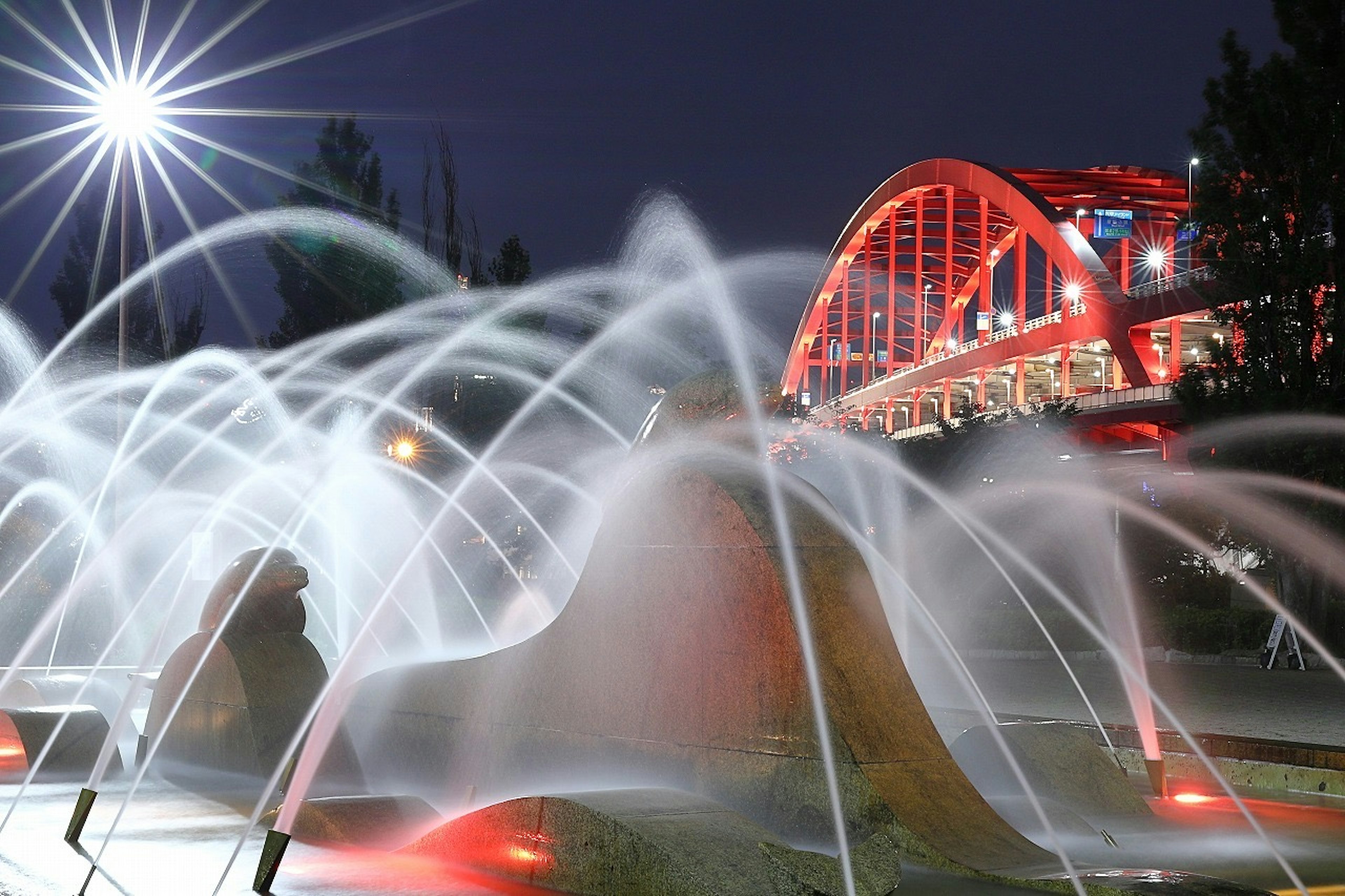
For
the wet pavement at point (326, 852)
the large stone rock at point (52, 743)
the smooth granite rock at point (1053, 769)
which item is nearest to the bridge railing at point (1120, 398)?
the large stone rock at point (52, 743)

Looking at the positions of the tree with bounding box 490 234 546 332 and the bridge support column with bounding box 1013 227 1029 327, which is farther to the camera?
the bridge support column with bounding box 1013 227 1029 327

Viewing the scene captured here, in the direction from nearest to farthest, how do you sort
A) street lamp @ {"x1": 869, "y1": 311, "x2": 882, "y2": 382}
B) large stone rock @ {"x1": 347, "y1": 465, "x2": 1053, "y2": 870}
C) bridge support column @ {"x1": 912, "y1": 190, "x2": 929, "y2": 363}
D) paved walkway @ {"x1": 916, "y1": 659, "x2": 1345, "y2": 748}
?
large stone rock @ {"x1": 347, "y1": 465, "x2": 1053, "y2": 870} < paved walkway @ {"x1": 916, "y1": 659, "x2": 1345, "y2": 748} < bridge support column @ {"x1": 912, "y1": 190, "x2": 929, "y2": 363} < street lamp @ {"x1": 869, "y1": 311, "x2": 882, "y2": 382}

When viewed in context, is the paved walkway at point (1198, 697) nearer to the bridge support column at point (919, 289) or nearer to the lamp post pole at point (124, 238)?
the lamp post pole at point (124, 238)

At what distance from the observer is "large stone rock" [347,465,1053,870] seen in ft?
22.0

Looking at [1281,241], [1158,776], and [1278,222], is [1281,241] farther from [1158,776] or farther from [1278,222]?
[1158,776]

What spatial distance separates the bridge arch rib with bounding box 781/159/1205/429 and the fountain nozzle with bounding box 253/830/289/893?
5064 cm

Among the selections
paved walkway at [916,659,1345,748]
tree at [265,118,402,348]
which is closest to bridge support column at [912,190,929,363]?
tree at [265,118,402,348]

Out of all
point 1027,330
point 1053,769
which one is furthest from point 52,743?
point 1027,330

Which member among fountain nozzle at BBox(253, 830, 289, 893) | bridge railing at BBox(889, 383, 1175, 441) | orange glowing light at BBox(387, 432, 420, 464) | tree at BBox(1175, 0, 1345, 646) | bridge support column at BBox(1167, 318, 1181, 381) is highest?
bridge support column at BBox(1167, 318, 1181, 381)

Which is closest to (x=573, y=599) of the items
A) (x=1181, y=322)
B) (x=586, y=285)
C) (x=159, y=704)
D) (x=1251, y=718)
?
(x=159, y=704)

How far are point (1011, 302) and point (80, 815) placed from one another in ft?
291

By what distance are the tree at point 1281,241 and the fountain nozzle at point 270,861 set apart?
62.5 ft

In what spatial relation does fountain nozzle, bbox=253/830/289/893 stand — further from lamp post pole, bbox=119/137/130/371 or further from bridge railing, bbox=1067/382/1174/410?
bridge railing, bbox=1067/382/1174/410

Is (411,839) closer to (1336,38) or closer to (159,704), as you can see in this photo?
(159,704)
